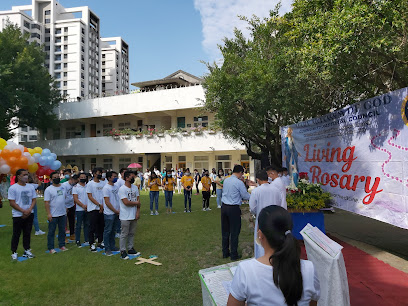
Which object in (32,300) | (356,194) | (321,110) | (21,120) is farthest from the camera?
(21,120)

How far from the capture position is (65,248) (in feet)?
21.8

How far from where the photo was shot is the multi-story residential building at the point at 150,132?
973 inches

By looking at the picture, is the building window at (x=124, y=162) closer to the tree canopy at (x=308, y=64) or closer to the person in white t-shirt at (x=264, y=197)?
the tree canopy at (x=308, y=64)

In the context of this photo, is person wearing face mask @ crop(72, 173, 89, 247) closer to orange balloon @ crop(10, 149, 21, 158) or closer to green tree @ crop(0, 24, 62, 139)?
orange balloon @ crop(10, 149, 21, 158)

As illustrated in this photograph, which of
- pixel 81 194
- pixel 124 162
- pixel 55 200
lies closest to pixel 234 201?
pixel 81 194

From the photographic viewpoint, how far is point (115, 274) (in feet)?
16.5

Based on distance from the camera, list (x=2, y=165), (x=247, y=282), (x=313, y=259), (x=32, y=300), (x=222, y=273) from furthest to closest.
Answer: (x=2, y=165) < (x=32, y=300) < (x=222, y=273) < (x=313, y=259) < (x=247, y=282)

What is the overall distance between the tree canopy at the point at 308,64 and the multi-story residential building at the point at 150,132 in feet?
35.3

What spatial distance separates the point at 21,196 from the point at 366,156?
6.68 metres

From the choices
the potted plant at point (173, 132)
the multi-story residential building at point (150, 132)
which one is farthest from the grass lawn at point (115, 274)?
the potted plant at point (173, 132)

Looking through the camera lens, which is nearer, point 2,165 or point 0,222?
point 2,165

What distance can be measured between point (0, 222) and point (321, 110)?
11.5m

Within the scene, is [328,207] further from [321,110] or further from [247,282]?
[247,282]

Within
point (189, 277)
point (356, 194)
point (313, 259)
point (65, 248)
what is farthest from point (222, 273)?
point (65, 248)
